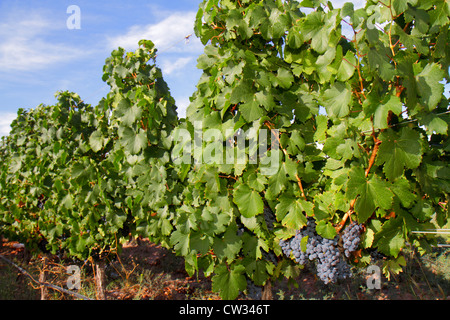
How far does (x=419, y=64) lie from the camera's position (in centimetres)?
172

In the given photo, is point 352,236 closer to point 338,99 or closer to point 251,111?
point 338,99

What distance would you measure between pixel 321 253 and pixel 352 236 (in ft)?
0.80

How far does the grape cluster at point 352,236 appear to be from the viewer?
204 centimetres

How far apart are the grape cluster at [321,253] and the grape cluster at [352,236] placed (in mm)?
108

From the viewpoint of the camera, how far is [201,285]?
17.1 ft

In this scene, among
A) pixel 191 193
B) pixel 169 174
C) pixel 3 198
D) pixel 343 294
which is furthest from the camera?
pixel 3 198

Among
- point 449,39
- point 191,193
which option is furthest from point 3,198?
point 449,39

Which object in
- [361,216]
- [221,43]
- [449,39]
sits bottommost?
[361,216]

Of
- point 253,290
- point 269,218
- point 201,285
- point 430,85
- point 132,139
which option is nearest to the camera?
point 430,85

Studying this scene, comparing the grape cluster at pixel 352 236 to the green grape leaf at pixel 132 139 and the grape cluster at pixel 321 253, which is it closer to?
the grape cluster at pixel 321 253

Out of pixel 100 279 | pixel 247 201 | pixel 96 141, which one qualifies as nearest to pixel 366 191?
pixel 247 201

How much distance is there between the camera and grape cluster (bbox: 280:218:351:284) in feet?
7.07

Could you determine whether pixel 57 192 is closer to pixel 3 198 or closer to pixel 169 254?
→ pixel 169 254
